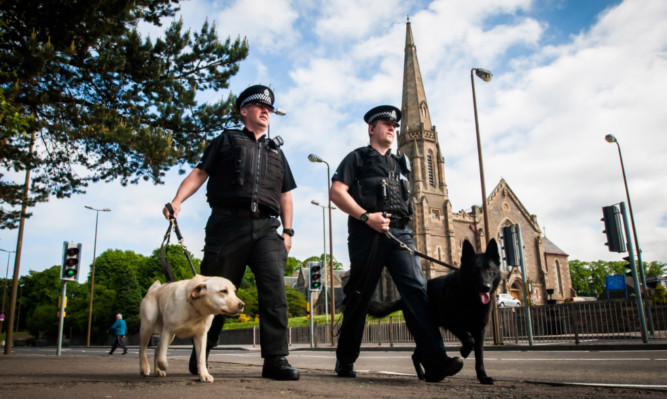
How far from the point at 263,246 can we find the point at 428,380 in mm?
1688

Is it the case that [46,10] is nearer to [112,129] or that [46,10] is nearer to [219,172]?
[112,129]

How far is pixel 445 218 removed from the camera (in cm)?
6088

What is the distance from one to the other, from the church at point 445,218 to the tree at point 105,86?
152 feet

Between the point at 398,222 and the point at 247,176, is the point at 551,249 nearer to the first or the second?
the point at 398,222

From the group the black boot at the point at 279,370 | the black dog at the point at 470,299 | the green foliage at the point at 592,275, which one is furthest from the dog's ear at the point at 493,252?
the green foliage at the point at 592,275

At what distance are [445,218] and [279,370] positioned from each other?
5876 cm

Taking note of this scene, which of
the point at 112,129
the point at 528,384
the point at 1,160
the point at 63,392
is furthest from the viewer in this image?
the point at 1,160

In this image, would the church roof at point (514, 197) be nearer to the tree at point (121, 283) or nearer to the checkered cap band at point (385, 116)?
the tree at point (121, 283)

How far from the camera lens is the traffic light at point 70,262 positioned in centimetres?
1489

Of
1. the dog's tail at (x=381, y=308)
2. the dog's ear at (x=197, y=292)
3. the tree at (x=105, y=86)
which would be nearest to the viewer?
the dog's ear at (x=197, y=292)

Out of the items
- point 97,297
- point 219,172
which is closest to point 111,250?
point 97,297

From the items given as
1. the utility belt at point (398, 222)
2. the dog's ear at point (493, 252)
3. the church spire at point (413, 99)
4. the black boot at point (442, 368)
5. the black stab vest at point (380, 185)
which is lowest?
the black boot at point (442, 368)

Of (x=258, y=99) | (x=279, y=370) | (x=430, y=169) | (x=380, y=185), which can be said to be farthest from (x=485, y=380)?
(x=430, y=169)

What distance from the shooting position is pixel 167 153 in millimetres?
11844
